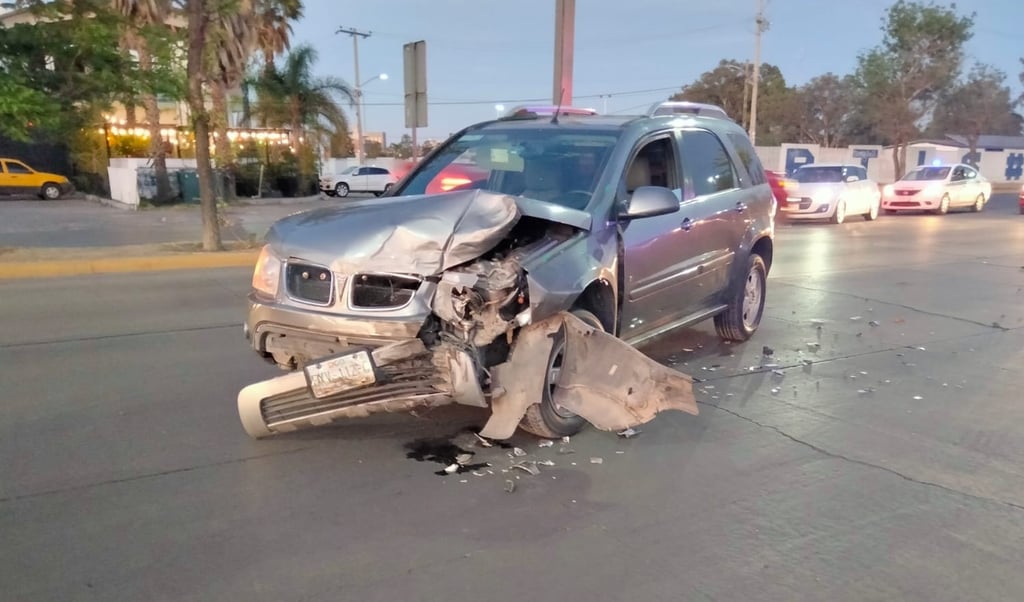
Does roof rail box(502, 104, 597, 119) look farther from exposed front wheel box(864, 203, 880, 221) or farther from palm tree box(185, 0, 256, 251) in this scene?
exposed front wheel box(864, 203, 880, 221)

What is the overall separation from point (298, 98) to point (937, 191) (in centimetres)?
2389

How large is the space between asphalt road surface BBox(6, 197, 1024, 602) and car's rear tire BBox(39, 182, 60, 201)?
26.1 m

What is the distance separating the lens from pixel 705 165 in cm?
654

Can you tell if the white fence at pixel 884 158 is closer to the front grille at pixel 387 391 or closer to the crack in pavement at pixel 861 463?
the crack in pavement at pixel 861 463

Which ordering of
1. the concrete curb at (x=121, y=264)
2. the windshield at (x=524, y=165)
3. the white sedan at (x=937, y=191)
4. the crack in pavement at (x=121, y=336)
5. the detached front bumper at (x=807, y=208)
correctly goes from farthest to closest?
1. the white sedan at (x=937, y=191)
2. the detached front bumper at (x=807, y=208)
3. the concrete curb at (x=121, y=264)
4. the crack in pavement at (x=121, y=336)
5. the windshield at (x=524, y=165)

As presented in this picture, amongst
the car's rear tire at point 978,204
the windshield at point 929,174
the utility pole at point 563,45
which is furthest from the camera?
the car's rear tire at point 978,204

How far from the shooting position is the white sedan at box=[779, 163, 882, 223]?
21.8 meters

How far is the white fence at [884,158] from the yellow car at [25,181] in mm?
30130

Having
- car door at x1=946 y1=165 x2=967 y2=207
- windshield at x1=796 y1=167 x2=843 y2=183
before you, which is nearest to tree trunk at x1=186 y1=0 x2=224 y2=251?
windshield at x1=796 y1=167 x2=843 y2=183

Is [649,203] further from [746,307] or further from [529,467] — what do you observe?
[746,307]

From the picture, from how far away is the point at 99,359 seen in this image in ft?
21.3

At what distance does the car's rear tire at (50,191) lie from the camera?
29.3m

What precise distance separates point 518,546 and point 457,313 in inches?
47.4

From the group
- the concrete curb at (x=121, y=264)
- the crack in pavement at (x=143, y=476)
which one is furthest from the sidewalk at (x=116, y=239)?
the crack in pavement at (x=143, y=476)
